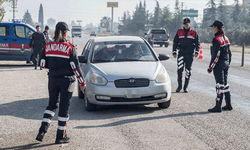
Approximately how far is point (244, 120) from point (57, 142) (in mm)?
3534

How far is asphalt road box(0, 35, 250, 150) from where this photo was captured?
621cm

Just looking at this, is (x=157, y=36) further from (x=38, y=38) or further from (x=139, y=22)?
(x=139, y=22)

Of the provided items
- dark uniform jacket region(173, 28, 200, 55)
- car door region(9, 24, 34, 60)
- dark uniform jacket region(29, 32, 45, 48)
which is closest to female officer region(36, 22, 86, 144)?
dark uniform jacket region(173, 28, 200, 55)

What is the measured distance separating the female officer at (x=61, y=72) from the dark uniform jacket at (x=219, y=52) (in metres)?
3.38

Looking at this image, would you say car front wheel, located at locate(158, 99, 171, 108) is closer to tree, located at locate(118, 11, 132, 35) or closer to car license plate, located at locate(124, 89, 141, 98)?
car license plate, located at locate(124, 89, 141, 98)

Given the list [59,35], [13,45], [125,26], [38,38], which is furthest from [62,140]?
[125,26]

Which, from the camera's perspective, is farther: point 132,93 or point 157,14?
point 157,14

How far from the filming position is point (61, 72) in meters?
6.34

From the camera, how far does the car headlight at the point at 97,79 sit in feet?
28.0

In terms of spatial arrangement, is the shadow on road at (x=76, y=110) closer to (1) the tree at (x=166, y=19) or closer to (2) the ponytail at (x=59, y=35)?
(2) the ponytail at (x=59, y=35)

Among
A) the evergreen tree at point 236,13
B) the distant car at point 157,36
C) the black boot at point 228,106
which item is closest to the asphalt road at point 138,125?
the black boot at point 228,106

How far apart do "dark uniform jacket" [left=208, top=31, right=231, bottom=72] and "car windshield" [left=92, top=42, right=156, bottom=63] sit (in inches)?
58.8

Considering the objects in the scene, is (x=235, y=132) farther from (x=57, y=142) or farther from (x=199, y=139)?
(x=57, y=142)

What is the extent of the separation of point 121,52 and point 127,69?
1025 mm
